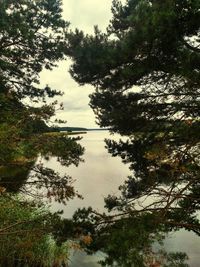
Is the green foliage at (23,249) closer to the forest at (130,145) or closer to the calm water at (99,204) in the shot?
the forest at (130,145)

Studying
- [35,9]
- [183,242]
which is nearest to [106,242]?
[183,242]

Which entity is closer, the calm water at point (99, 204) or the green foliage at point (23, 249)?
the green foliage at point (23, 249)

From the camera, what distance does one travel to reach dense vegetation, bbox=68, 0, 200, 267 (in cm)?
697

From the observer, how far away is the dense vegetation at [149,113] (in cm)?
697

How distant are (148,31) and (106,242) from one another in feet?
15.4

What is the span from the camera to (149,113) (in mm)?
12336

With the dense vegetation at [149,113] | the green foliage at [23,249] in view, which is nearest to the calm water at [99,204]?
the dense vegetation at [149,113]

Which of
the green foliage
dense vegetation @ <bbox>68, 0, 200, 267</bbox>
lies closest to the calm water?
dense vegetation @ <bbox>68, 0, 200, 267</bbox>

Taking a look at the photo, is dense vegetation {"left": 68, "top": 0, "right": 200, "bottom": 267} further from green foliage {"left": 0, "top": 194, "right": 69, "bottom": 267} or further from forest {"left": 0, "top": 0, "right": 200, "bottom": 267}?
green foliage {"left": 0, "top": 194, "right": 69, "bottom": 267}

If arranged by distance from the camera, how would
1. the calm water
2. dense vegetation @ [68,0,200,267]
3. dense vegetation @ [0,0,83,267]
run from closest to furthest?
dense vegetation @ [68,0,200,267], dense vegetation @ [0,0,83,267], the calm water

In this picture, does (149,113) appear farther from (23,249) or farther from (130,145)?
(23,249)

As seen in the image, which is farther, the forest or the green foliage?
the green foliage

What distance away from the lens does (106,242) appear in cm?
662

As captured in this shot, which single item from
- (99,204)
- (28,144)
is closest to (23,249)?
(28,144)
